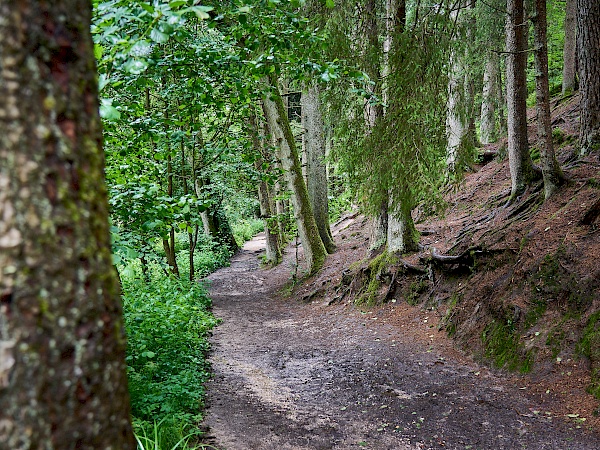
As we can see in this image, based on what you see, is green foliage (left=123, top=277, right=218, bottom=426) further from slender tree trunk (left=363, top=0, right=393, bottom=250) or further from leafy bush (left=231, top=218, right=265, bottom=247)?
leafy bush (left=231, top=218, right=265, bottom=247)

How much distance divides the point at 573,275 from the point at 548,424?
2.10 m

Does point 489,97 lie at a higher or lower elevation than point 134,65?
higher

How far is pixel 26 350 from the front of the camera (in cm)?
114

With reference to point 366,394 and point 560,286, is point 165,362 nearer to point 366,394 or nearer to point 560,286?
point 366,394

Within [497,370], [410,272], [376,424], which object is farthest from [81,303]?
[410,272]

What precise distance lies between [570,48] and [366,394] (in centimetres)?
1158

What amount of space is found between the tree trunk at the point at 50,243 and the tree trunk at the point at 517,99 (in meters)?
8.22

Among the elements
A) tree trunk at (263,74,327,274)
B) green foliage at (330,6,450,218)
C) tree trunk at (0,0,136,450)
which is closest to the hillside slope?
green foliage at (330,6,450,218)

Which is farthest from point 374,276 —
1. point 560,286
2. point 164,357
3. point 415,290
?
point 164,357

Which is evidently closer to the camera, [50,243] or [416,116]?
[50,243]

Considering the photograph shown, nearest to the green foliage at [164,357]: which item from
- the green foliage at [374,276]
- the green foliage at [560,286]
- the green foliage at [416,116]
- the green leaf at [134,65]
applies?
the green leaf at [134,65]

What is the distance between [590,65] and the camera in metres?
7.53

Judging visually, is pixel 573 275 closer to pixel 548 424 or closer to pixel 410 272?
pixel 548 424

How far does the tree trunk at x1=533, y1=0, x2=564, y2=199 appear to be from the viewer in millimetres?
7105
